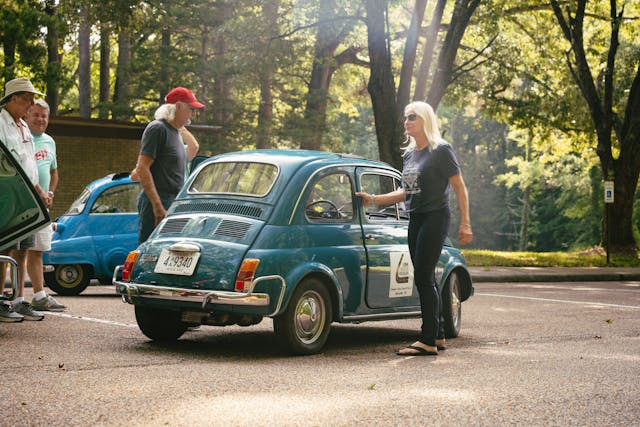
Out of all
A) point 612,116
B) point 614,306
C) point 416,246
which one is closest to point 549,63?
point 612,116

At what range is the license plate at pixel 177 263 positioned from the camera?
7805mm

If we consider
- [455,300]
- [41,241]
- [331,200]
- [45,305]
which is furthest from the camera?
[45,305]

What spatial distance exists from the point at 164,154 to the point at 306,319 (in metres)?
2.37

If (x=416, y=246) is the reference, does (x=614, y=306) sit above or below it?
below

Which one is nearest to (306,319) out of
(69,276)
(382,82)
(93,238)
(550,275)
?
(93,238)

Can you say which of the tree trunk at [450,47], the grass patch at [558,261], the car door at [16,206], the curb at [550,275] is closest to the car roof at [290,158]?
the car door at [16,206]

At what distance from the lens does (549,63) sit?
3459cm

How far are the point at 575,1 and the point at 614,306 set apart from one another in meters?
17.5

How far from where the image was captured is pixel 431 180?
830cm

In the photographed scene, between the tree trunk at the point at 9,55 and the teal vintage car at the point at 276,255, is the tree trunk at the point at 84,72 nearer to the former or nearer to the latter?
the tree trunk at the point at 9,55

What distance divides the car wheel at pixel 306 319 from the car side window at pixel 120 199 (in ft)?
21.4

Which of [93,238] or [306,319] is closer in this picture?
[306,319]

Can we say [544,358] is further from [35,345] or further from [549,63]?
[549,63]

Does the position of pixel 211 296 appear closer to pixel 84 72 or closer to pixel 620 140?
pixel 620 140
